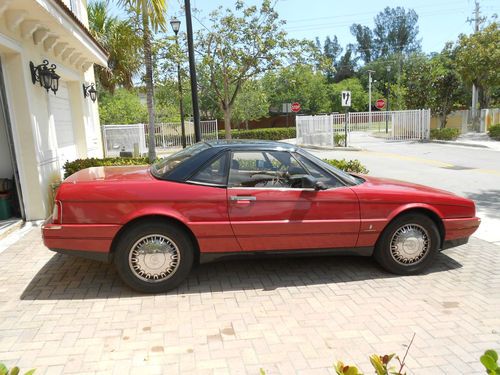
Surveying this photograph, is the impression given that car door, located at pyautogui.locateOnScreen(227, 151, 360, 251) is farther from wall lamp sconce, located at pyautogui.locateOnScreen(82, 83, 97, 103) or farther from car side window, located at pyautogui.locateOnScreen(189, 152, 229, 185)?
wall lamp sconce, located at pyautogui.locateOnScreen(82, 83, 97, 103)

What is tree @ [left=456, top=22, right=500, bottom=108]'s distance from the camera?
84.1 feet

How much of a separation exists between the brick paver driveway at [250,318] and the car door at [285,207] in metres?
0.48

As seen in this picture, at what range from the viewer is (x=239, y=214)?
14.0 ft

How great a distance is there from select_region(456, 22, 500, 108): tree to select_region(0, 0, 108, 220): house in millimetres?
24880

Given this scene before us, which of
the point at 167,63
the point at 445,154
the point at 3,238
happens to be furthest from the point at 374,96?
the point at 3,238

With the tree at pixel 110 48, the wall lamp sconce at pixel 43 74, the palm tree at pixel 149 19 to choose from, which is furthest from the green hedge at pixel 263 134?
the wall lamp sconce at pixel 43 74

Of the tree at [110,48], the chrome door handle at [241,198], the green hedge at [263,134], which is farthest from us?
the green hedge at [263,134]

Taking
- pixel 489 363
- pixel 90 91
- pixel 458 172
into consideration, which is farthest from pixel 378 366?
pixel 458 172

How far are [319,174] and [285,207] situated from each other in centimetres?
59

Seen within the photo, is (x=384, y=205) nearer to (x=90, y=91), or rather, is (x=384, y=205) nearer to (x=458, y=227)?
(x=458, y=227)

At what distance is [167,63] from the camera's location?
41.2 feet

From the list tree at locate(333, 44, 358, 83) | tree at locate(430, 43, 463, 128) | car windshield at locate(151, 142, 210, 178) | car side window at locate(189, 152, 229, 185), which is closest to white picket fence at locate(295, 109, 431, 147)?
tree at locate(430, 43, 463, 128)

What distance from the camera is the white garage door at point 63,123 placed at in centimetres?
876

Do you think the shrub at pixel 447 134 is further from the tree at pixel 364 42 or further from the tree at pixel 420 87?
the tree at pixel 364 42
